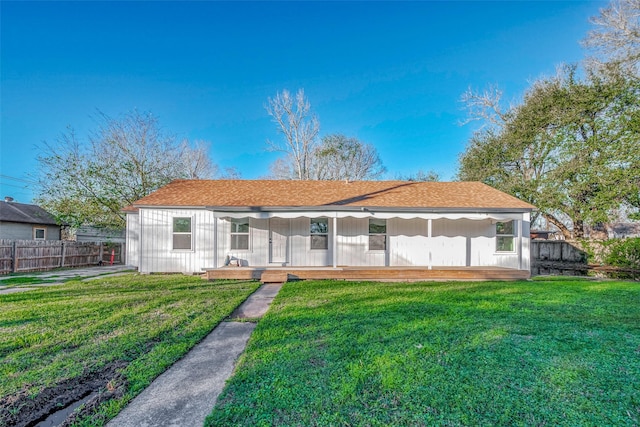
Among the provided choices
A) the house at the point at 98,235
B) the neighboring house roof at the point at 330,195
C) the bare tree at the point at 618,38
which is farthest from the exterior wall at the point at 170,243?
the bare tree at the point at 618,38

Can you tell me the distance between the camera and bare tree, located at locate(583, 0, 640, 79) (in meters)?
14.0

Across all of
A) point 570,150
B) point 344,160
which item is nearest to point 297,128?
point 344,160

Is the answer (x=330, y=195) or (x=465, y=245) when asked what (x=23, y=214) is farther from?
(x=465, y=245)

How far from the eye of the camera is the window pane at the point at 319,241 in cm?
1127

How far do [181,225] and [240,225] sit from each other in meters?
2.14

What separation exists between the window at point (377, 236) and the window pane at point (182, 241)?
22.1ft

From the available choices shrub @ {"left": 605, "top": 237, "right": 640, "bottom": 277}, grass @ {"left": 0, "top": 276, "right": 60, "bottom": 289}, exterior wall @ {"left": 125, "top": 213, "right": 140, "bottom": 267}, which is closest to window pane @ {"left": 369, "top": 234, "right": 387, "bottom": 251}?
shrub @ {"left": 605, "top": 237, "right": 640, "bottom": 277}

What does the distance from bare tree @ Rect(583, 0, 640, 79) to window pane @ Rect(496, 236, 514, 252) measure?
35.5 feet

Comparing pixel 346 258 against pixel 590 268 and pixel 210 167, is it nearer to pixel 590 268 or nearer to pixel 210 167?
pixel 590 268

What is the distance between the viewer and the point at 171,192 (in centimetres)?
1182

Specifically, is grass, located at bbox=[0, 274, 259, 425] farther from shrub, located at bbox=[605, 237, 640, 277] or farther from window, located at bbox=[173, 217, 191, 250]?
shrub, located at bbox=[605, 237, 640, 277]

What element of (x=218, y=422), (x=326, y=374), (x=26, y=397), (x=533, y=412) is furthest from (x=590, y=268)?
(x=26, y=397)

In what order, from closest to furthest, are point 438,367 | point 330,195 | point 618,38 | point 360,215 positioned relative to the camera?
point 438,367 → point 360,215 → point 330,195 → point 618,38

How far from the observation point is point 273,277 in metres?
9.51
